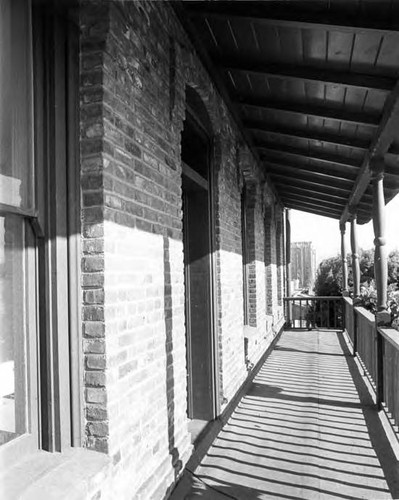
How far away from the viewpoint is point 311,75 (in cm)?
362

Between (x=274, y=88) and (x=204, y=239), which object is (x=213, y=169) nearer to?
(x=204, y=239)

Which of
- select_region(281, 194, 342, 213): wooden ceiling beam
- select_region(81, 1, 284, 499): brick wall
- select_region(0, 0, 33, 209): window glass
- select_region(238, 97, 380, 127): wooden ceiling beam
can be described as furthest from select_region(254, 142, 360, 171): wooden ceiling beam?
select_region(0, 0, 33, 209): window glass

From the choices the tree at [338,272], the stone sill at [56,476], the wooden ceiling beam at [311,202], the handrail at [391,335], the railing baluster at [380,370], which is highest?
the wooden ceiling beam at [311,202]

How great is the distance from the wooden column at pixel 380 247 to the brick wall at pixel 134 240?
7.90ft

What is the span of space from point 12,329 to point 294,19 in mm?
2615

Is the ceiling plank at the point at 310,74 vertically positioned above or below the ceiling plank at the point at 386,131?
above

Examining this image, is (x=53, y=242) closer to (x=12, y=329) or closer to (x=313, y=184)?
(x=12, y=329)

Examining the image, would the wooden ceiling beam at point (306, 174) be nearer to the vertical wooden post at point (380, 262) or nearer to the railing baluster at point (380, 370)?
the vertical wooden post at point (380, 262)

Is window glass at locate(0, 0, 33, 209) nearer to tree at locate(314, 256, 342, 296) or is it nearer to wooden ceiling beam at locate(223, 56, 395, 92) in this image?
wooden ceiling beam at locate(223, 56, 395, 92)

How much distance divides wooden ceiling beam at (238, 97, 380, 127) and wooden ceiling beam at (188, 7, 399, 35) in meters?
1.49

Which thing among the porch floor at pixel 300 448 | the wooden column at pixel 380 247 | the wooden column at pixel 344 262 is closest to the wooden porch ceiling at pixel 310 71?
the wooden column at pixel 380 247

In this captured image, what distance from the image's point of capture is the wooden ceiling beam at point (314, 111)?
13.9 feet

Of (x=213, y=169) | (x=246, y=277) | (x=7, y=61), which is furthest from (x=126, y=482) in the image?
(x=246, y=277)

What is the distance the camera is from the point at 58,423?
180 centimetres
